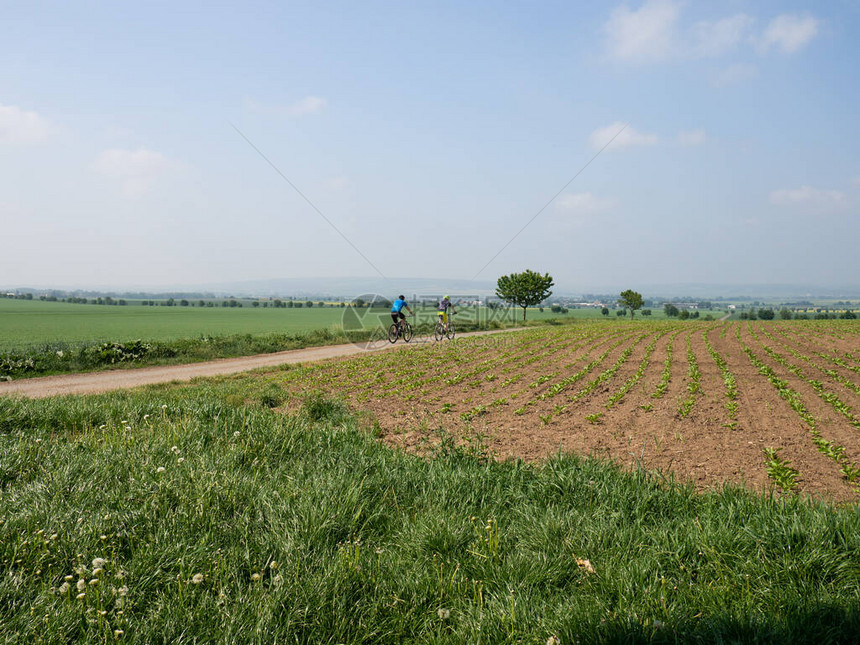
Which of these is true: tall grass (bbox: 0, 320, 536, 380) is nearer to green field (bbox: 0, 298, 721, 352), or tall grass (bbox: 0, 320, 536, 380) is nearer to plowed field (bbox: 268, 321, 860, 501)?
green field (bbox: 0, 298, 721, 352)

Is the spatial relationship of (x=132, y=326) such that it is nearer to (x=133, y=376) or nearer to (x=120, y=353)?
(x=120, y=353)

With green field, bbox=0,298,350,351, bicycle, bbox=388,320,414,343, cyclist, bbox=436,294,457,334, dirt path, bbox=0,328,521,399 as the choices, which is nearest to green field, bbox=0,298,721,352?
green field, bbox=0,298,350,351

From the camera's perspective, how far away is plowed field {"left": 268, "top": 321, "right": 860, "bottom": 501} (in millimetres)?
6438

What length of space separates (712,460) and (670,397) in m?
4.85

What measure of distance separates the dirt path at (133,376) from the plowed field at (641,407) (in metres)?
2.80

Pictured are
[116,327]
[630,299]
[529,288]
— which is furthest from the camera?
[630,299]

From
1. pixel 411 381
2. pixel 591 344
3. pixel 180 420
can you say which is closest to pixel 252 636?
pixel 180 420

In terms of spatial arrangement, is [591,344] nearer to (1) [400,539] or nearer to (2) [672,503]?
(2) [672,503]

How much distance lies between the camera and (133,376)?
14453 millimetres

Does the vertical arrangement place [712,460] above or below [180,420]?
below

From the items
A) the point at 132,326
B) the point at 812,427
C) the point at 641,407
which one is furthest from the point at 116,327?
the point at 812,427

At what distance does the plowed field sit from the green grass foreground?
4.76ft

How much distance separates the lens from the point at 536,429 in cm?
820

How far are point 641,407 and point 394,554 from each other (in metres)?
7.97
